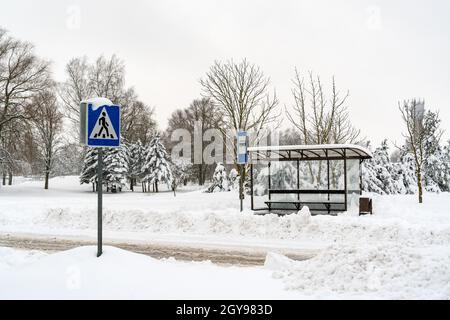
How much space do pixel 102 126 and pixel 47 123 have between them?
3964 cm

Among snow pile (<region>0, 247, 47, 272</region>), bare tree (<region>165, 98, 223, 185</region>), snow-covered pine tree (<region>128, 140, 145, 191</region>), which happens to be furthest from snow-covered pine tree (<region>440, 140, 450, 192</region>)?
snow pile (<region>0, 247, 47, 272</region>)

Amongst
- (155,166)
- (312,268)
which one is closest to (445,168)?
(155,166)

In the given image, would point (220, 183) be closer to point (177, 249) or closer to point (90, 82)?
point (90, 82)

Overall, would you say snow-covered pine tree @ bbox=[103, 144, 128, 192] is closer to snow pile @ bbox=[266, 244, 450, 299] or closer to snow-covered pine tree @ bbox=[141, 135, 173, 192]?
snow-covered pine tree @ bbox=[141, 135, 173, 192]

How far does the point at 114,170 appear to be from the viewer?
139 feet

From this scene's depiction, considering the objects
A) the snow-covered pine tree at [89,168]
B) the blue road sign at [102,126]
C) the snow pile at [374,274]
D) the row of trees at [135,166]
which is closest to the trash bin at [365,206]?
the snow pile at [374,274]

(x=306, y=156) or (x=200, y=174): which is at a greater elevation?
(x=306, y=156)

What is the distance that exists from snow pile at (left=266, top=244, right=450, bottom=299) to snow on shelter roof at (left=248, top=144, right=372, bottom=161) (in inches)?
383

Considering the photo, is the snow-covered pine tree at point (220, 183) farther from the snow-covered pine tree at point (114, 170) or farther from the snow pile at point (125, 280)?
the snow pile at point (125, 280)

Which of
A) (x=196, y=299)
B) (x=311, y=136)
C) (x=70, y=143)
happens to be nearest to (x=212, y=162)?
(x=70, y=143)

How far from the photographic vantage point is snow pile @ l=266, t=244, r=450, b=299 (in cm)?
472

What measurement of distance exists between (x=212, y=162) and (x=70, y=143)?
23.6 m

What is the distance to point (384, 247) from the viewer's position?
596 cm
